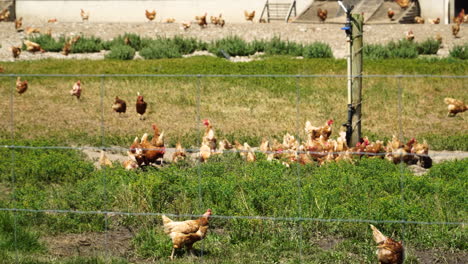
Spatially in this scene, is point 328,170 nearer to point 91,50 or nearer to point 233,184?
point 233,184

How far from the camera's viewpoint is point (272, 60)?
1886cm

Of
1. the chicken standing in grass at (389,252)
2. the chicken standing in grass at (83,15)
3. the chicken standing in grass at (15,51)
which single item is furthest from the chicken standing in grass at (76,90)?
the chicken standing in grass at (83,15)

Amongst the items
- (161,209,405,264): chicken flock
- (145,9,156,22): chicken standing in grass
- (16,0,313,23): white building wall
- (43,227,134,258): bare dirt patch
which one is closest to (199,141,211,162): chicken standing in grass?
(43,227,134,258): bare dirt patch

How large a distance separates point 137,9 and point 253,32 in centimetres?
781

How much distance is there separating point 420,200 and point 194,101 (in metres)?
6.82

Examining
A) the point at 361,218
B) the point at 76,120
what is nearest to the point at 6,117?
the point at 76,120

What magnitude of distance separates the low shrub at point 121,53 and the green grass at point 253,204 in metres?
10.4

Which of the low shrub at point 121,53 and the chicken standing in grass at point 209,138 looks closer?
the chicken standing in grass at point 209,138

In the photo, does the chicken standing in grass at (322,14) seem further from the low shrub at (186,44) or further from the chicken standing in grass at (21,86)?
the chicken standing in grass at (21,86)

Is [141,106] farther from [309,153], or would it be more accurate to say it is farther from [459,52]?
[459,52]

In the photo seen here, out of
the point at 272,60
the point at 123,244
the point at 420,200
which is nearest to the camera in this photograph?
the point at 123,244

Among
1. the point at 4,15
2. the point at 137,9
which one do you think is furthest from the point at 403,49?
the point at 4,15

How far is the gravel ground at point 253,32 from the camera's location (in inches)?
881

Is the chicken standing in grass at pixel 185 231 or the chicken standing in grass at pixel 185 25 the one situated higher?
the chicken standing in grass at pixel 185 25
